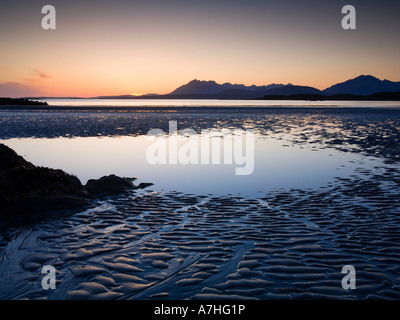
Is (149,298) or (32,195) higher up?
(32,195)

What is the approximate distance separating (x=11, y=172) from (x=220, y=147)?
50.9ft

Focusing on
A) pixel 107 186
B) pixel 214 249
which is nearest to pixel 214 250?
pixel 214 249

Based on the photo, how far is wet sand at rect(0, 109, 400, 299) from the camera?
5.70 metres

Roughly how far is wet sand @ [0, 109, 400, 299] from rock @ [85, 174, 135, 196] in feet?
3.12

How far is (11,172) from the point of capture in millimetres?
11352

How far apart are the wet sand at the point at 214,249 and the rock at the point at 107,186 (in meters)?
0.95

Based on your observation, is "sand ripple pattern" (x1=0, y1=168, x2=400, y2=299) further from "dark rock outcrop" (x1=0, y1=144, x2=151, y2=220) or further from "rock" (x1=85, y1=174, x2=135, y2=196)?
"rock" (x1=85, y1=174, x2=135, y2=196)

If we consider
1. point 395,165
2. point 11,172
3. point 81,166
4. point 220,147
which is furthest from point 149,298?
point 220,147

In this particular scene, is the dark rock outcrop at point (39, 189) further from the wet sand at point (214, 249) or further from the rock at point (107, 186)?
the wet sand at point (214, 249)

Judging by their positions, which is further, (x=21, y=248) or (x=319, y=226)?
(x=319, y=226)

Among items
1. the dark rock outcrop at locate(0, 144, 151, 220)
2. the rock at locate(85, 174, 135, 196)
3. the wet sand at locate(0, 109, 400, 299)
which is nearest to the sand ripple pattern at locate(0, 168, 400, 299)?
the wet sand at locate(0, 109, 400, 299)

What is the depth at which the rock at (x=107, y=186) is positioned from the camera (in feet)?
41.5
